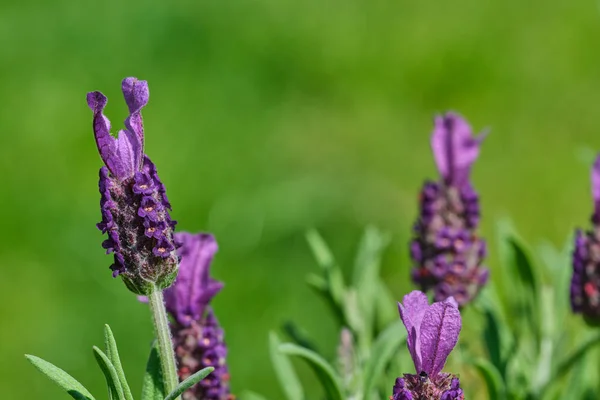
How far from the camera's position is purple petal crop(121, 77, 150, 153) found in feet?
3.97

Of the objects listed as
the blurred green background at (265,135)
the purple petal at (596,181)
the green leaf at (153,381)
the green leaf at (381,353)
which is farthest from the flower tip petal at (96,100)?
the blurred green background at (265,135)

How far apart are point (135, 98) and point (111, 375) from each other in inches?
14.6

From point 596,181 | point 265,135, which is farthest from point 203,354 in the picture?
point 265,135

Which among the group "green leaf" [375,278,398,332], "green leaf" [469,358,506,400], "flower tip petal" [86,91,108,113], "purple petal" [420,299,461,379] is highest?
"green leaf" [375,278,398,332]

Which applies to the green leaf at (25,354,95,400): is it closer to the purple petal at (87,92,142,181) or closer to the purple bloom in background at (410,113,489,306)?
the purple petal at (87,92,142,181)

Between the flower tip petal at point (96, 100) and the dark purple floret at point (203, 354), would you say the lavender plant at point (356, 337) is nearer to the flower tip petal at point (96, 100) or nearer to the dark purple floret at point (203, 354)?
the dark purple floret at point (203, 354)

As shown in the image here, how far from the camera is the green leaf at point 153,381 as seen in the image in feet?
4.46

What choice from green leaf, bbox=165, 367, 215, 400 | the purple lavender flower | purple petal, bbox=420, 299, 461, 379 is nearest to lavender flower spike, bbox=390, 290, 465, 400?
purple petal, bbox=420, 299, 461, 379

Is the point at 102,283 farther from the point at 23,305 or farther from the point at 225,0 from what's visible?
the point at 225,0

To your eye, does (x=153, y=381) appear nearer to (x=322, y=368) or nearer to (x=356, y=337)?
(x=322, y=368)

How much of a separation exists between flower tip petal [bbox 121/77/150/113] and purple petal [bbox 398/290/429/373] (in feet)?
1.35

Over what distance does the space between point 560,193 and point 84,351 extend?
213cm

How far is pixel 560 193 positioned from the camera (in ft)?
13.8

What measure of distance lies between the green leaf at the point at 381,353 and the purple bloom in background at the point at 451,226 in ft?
0.88
